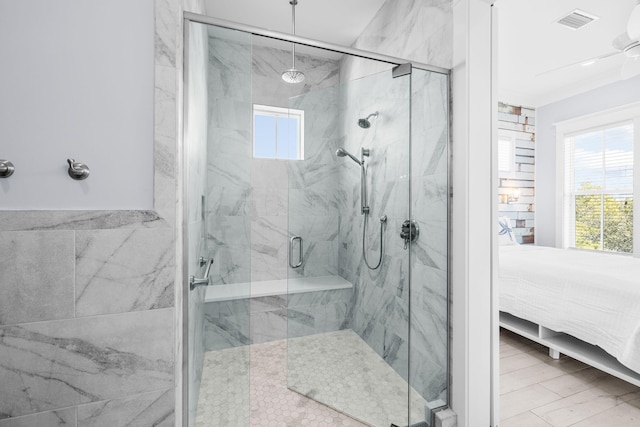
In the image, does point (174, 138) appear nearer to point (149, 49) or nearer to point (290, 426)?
point (149, 49)

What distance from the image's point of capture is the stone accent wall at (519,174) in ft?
15.4

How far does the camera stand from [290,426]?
1516mm

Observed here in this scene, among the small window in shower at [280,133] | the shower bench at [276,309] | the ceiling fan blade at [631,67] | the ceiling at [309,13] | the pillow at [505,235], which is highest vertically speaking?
the ceiling at [309,13]

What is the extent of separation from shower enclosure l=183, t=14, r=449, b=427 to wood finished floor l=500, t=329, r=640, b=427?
1.99ft

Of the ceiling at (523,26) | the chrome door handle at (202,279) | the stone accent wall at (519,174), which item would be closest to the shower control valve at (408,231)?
the chrome door handle at (202,279)

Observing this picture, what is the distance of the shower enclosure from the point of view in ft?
4.58

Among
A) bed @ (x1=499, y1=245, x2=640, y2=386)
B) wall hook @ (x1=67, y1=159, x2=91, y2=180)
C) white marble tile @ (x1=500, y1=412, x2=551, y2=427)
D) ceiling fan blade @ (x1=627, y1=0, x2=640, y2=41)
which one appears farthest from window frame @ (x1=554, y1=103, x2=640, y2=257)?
wall hook @ (x1=67, y1=159, x2=91, y2=180)

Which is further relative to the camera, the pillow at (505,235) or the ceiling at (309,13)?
the pillow at (505,235)

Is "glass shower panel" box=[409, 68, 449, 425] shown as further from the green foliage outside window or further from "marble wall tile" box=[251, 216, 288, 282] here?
the green foliage outside window

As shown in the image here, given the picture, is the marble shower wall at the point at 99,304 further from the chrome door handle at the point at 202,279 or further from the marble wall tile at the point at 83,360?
the chrome door handle at the point at 202,279

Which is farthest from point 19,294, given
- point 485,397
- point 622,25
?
point 622,25

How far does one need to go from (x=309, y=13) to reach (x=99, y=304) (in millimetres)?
2519

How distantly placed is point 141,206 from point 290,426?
130 centimetres

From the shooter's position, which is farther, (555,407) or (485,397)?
(555,407)
